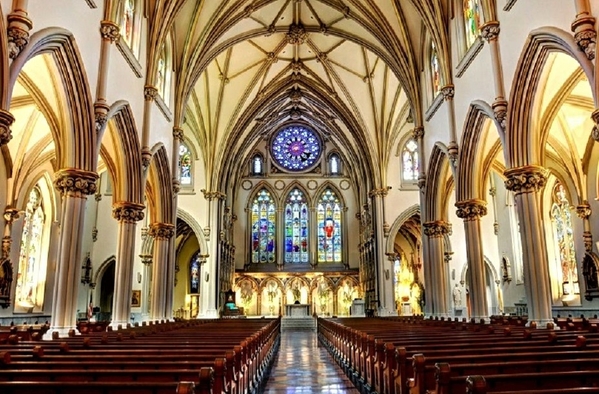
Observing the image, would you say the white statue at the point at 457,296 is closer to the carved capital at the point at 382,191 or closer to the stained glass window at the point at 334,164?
the carved capital at the point at 382,191

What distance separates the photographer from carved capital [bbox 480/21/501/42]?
556 inches

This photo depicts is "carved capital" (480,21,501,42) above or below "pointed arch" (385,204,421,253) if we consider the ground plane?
above

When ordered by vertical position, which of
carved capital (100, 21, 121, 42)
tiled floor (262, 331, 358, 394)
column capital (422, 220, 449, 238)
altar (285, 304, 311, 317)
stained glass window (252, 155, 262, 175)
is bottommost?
tiled floor (262, 331, 358, 394)

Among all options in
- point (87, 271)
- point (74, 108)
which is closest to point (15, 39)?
point (74, 108)

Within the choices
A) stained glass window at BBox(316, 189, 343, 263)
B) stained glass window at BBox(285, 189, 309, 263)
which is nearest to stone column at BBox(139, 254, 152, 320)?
stained glass window at BBox(285, 189, 309, 263)

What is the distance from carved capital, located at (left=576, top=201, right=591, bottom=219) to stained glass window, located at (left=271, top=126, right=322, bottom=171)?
83.5ft

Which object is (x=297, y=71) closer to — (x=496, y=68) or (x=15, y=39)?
(x=496, y=68)

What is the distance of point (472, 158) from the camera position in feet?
54.6

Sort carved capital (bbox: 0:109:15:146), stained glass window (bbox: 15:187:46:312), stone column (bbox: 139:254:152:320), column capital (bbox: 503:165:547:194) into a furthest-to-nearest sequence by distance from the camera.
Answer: stone column (bbox: 139:254:152:320)
stained glass window (bbox: 15:187:46:312)
column capital (bbox: 503:165:547:194)
carved capital (bbox: 0:109:15:146)

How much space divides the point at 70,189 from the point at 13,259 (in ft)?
31.1

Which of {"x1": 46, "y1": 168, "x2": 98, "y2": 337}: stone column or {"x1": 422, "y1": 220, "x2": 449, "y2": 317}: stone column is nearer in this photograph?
{"x1": 46, "y1": 168, "x2": 98, "y2": 337}: stone column

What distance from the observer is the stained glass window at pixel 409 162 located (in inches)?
1276

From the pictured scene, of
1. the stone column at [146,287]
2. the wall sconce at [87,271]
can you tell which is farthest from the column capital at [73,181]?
the wall sconce at [87,271]

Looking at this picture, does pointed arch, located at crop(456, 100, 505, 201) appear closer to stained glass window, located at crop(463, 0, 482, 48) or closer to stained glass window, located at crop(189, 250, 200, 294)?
stained glass window, located at crop(463, 0, 482, 48)
